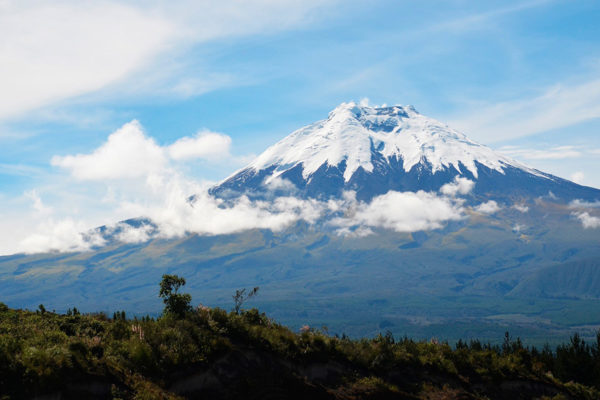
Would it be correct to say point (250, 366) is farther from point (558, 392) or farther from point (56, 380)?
point (558, 392)

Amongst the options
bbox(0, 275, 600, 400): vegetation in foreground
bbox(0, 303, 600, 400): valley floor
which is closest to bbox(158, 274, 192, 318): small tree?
bbox(0, 275, 600, 400): vegetation in foreground

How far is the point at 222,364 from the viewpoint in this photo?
78.7 feet

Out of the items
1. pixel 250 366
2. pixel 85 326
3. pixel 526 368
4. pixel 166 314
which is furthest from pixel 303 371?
pixel 526 368

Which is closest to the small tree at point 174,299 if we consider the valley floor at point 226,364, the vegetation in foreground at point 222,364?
the vegetation in foreground at point 222,364

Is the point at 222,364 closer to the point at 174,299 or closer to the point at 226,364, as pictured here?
the point at 226,364

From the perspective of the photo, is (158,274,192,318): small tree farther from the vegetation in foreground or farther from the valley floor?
the valley floor

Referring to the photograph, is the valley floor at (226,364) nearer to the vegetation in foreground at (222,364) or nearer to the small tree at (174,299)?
the vegetation in foreground at (222,364)

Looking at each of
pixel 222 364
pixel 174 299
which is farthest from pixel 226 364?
pixel 174 299

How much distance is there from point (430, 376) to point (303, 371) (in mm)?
8129

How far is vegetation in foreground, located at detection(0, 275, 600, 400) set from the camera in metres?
20.3

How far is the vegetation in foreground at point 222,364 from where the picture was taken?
66.5ft

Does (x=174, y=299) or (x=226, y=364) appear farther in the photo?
(x=174, y=299)

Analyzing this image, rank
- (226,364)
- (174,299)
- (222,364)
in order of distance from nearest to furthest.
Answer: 1. (222,364)
2. (226,364)
3. (174,299)

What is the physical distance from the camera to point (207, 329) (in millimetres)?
26188
